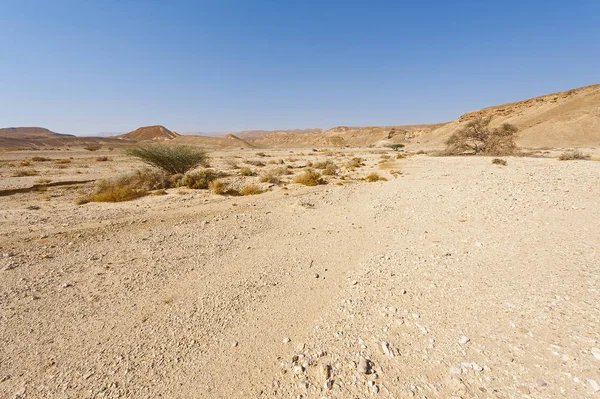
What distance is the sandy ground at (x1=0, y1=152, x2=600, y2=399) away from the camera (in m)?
2.56

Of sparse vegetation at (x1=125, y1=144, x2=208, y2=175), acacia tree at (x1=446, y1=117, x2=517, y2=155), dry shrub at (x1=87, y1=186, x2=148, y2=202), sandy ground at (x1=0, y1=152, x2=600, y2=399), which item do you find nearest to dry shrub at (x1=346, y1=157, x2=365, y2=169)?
acacia tree at (x1=446, y1=117, x2=517, y2=155)

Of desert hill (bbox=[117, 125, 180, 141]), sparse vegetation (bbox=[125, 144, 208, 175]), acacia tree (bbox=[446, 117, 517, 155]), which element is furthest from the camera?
desert hill (bbox=[117, 125, 180, 141])

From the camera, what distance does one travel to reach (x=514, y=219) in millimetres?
6664

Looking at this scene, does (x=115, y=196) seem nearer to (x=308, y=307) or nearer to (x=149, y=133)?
(x=308, y=307)

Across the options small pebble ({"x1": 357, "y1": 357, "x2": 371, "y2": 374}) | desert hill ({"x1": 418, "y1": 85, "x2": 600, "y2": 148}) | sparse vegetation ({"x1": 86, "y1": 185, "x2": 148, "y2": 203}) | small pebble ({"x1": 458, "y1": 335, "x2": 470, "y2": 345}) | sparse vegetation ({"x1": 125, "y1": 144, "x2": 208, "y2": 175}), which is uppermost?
desert hill ({"x1": 418, "y1": 85, "x2": 600, "y2": 148})

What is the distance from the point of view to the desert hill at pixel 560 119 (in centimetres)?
3903

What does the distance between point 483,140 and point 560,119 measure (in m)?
30.2

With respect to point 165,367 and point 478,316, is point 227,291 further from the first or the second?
point 478,316

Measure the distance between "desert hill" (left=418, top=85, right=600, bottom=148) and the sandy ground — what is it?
1741 inches

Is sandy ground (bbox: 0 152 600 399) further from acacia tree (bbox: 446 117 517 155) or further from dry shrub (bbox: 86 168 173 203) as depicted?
acacia tree (bbox: 446 117 517 155)

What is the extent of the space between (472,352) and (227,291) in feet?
10.1

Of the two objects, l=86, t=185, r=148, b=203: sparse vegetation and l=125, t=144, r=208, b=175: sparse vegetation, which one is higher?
l=125, t=144, r=208, b=175: sparse vegetation

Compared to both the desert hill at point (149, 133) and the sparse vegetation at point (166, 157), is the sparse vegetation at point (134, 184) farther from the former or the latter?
the desert hill at point (149, 133)

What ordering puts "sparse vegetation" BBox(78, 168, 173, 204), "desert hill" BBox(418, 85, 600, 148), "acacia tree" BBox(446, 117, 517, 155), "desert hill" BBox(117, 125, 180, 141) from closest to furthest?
"sparse vegetation" BBox(78, 168, 173, 204) → "acacia tree" BBox(446, 117, 517, 155) → "desert hill" BBox(418, 85, 600, 148) → "desert hill" BBox(117, 125, 180, 141)
